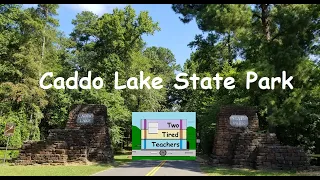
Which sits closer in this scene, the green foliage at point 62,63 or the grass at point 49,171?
the grass at point 49,171

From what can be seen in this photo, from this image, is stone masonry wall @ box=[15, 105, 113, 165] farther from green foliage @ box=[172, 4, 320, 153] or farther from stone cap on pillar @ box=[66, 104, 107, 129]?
green foliage @ box=[172, 4, 320, 153]

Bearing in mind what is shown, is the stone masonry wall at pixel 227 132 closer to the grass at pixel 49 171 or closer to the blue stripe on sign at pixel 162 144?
the blue stripe on sign at pixel 162 144

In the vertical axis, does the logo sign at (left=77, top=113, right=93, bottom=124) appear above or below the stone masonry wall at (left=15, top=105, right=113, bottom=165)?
above

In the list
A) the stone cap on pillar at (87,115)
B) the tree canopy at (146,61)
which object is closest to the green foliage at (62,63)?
the tree canopy at (146,61)

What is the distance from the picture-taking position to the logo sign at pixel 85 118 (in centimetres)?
2433

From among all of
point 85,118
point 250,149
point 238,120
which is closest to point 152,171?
point 250,149

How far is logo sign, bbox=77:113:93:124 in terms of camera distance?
79.8 feet

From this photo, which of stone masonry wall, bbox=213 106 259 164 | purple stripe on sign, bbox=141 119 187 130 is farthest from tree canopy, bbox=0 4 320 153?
purple stripe on sign, bbox=141 119 187 130

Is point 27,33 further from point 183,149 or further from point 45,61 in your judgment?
point 183,149

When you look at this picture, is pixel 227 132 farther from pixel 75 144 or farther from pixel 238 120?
pixel 75 144

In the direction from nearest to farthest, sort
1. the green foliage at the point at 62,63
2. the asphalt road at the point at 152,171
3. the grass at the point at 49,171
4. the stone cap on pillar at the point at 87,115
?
the asphalt road at the point at 152,171
the grass at the point at 49,171
the stone cap on pillar at the point at 87,115
the green foliage at the point at 62,63

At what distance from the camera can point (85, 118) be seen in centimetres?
2433

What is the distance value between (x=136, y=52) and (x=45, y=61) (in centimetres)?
1097

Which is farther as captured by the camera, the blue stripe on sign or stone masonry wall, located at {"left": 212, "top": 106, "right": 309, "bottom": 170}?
stone masonry wall, located at {"left": 212, "top": 106, "right": 309, "bottom": 170}
